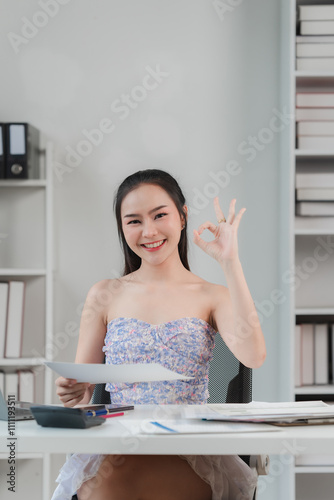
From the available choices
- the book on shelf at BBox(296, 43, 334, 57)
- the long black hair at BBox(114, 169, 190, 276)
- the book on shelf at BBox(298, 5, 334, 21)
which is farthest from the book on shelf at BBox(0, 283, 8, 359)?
the book on shelf at BBox(298, 5, 334, 21)

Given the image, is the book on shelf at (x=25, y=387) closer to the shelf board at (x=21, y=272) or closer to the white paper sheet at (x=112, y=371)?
the shelf board at (x=21, y=272)

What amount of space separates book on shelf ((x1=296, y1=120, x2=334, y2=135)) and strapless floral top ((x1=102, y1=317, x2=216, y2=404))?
1.29m

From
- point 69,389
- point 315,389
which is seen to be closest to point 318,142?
point 315,389

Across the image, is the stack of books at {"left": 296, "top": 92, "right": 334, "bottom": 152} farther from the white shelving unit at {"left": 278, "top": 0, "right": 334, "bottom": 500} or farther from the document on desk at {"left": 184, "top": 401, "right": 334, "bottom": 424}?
the document on desk at {"left": 184, "top": 401, "right": 334, "bottom": 424}

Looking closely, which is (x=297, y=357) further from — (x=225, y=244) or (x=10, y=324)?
(x=225, y=244)

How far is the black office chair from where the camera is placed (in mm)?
1731

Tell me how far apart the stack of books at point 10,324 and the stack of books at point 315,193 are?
4.13ft

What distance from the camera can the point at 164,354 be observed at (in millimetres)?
1604

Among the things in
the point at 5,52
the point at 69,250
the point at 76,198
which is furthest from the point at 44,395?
the point at 5,52

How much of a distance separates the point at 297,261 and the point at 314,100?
727 mm

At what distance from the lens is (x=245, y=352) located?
154cm

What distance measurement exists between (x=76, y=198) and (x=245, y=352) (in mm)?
1643

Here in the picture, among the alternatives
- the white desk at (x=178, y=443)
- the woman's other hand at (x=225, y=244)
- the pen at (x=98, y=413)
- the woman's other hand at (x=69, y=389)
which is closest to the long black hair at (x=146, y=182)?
the woman's other hand at (x=225, y=244)

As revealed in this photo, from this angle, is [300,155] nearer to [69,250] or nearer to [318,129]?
[318,129]
